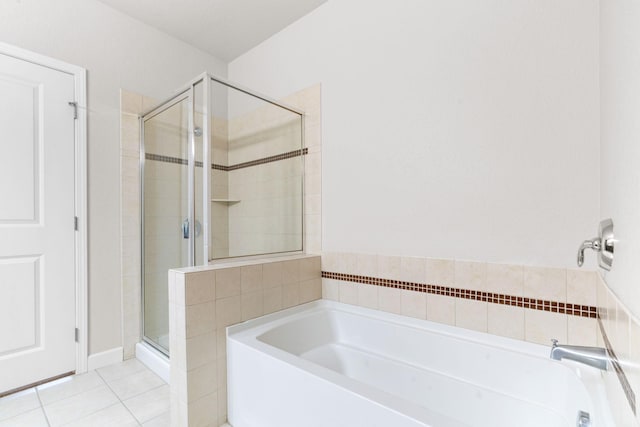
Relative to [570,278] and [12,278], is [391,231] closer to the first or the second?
[570,278]

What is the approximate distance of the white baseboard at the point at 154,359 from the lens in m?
2.12

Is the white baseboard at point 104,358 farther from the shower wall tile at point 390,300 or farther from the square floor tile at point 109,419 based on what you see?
the shower wall tile at point 390,300

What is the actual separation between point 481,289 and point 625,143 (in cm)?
103

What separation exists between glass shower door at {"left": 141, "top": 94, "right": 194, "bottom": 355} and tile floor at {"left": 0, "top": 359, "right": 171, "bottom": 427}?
273mm

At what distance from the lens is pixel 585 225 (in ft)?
4.38

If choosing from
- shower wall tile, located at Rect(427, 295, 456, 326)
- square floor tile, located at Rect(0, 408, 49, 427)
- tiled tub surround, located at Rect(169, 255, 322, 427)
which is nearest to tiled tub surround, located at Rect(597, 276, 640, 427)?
shower wall tile, located at Rect(427, 295, 456, 326)

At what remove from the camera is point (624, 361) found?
668 mm

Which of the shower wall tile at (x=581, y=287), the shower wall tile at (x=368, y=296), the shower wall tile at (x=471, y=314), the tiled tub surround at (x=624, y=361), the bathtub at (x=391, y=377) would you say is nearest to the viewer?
the tiled tub surround at (x=624, y=361)

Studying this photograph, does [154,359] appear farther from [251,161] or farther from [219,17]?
[219,17]

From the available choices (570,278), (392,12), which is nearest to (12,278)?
(392,12)

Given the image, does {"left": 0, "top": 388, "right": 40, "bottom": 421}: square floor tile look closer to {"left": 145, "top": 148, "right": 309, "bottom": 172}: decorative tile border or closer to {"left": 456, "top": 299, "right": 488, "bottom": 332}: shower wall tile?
{"left": 145, "top": 148, "right": 309, "bottom": 172}: decorative tile border

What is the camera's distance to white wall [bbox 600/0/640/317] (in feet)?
2.00

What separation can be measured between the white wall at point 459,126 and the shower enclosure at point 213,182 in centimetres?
35

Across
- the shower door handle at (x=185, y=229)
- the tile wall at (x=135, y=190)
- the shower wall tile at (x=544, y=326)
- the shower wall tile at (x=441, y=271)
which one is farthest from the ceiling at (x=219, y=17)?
the shower wall tile at (x=544, y=326)
